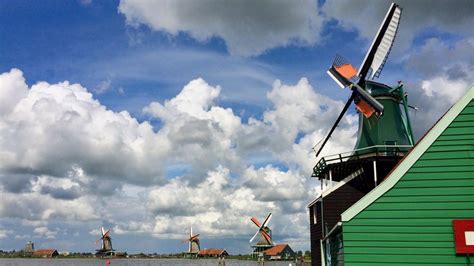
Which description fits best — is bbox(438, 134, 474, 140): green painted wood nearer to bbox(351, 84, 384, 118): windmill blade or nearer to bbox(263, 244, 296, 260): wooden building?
bbox(351, 84, 384, 118): windmill blade

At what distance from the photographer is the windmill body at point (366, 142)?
89.0 ft

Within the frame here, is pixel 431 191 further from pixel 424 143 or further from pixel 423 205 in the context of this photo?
pixel 424 143

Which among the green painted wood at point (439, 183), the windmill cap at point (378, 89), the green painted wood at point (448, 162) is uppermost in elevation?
the windmill cap at point (378, 89)

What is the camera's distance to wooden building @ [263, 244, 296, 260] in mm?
122662

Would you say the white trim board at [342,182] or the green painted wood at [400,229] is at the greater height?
the white trim board at [342,182]

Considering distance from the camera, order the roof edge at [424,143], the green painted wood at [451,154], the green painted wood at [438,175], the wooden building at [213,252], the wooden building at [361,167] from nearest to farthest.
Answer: the green painted wood at [438,175]
the green painted wood at [451,154]
the roof edge at [424,143]
the wooden building at [361,167]
the wooden building at [213,252]

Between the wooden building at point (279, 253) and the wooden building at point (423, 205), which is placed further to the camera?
the wooden building at point (279, 253)

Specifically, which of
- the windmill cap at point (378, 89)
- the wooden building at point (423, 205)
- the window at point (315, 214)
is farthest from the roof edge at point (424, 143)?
the windmill cap at point (378, 89)

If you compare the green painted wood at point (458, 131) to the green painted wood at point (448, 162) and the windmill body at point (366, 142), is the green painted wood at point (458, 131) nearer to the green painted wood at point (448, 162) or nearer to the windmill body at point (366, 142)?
the green painted wood at point (448, 162)

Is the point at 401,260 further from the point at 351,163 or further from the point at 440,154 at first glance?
the point at 351,163

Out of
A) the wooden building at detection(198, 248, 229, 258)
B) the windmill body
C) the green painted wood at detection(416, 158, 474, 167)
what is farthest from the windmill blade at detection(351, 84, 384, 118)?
the wooden building at detection(198, 248, 229, 258)

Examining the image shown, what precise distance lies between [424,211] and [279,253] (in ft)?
382

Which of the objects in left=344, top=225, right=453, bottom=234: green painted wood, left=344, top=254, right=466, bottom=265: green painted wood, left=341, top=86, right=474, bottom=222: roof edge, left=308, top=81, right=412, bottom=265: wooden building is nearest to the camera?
left=344, top=254, right=466, bottom=265: green painted wood

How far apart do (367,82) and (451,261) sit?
2090cm
